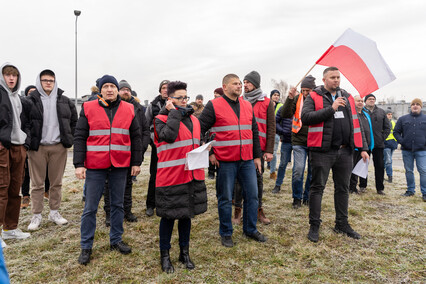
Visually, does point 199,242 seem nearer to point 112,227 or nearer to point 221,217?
point 221,217

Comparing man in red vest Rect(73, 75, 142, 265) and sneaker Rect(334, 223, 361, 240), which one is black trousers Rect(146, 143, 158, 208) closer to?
man in red vest Rect(73, 75, 142, 265)

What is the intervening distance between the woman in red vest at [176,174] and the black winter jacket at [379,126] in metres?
5.84

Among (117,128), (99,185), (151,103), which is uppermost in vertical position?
(151,103)

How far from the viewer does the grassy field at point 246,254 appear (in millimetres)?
3002

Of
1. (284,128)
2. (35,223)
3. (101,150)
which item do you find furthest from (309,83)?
(35,223)

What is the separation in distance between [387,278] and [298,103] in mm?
3350

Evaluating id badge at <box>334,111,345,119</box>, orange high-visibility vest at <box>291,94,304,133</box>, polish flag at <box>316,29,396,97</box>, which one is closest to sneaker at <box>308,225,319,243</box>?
id badge at <box>334,111,345,119</box>

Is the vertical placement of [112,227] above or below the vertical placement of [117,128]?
below

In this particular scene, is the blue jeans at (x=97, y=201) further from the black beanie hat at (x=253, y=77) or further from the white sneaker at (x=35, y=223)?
the black beanie hat at (x=253, y=77)

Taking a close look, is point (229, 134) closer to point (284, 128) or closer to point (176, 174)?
point (176, 174)

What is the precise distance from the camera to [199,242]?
385 cm

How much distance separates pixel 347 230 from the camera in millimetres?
4141

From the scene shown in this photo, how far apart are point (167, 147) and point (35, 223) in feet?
9.81

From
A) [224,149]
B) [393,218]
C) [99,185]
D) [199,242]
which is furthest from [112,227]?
[393,218]
